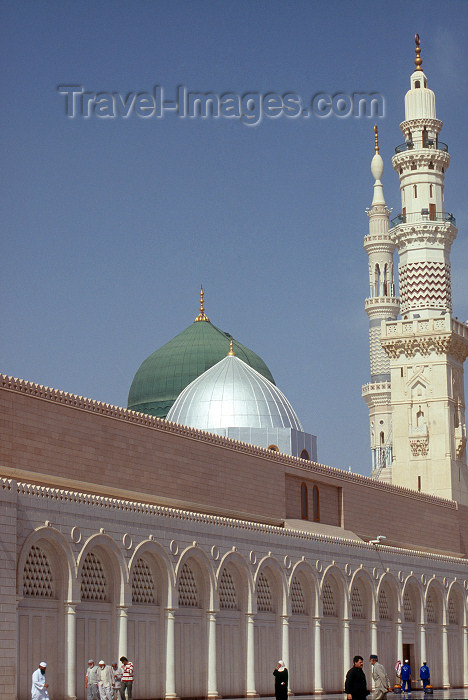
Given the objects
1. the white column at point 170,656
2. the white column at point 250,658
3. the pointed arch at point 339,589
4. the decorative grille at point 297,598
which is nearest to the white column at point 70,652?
the white column at point 170,656

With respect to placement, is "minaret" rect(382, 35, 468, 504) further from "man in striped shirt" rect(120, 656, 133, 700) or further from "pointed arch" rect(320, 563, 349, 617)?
"man in striped shirt" rect(120, 656, 133, 700)

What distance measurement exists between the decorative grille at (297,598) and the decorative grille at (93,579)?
7.59m

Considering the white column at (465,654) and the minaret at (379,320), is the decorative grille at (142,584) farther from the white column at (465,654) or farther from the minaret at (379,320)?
the minaret at (379,320)

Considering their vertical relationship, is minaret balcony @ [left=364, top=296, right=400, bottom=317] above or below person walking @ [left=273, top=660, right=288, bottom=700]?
above

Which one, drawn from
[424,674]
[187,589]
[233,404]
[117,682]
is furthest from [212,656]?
[233,404]

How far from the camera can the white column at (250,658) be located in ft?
87.5

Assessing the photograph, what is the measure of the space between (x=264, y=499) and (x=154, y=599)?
26.1ft

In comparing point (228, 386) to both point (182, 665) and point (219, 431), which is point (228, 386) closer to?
point (219, 431)

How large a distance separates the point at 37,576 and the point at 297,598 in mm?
9979

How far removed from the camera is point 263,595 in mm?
28156

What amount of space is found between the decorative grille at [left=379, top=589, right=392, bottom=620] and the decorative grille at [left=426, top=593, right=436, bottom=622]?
9.15 feet

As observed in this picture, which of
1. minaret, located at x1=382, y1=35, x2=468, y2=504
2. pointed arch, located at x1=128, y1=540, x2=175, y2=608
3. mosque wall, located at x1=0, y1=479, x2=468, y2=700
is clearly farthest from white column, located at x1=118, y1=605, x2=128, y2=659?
minaret, located at x1=382, y1=35, x2=468, y2=504

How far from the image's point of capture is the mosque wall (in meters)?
20.9

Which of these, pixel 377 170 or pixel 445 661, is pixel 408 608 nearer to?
pixel 445 661
